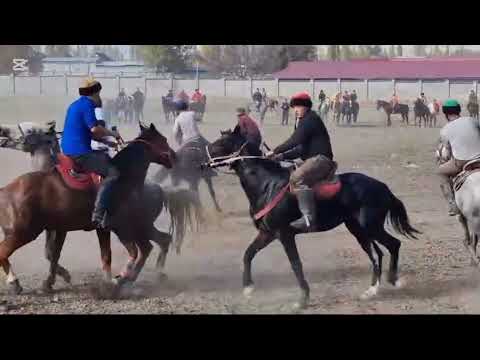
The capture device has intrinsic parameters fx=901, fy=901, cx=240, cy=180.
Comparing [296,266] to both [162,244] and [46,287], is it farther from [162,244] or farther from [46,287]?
[46,287]

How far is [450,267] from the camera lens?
11.2m

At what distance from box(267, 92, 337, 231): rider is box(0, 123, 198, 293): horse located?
1.69 meters

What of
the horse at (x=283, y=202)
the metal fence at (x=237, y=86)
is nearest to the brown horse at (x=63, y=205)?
the horse at (x=283, y=202)

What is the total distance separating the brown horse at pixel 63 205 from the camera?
9.49m

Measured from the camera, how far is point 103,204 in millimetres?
9594

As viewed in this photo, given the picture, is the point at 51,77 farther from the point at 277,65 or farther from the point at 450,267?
the point at 450,267

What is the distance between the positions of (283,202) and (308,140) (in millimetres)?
729

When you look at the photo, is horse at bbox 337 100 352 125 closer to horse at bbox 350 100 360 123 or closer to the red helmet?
horse at bbox 350 100 360 123

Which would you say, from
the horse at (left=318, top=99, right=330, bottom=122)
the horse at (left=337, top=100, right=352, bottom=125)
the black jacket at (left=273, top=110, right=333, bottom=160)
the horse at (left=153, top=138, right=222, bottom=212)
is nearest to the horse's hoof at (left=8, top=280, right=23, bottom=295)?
the black jacket at (left=273, top=110, right=333, bottom=160)

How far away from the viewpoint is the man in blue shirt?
9570mm

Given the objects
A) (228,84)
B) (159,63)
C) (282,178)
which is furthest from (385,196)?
(159,63)

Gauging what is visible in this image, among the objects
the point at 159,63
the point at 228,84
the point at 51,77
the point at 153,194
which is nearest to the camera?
the point at 153,194

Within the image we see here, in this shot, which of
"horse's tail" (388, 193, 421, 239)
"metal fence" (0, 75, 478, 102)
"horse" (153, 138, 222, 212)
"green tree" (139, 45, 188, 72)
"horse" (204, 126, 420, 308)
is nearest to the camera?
"horse" (204, 126, 420, 308)

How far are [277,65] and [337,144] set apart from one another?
104ft
